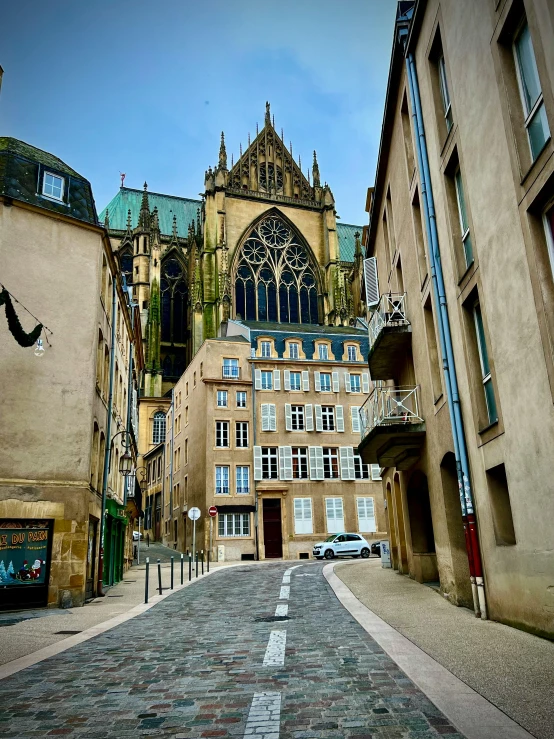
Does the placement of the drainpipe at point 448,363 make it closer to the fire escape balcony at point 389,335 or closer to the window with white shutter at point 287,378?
the fire escape balcony at point 389,335

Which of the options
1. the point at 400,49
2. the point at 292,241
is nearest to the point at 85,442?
the point at 400,49

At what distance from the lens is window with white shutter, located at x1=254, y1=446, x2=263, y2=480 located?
34.0 meters

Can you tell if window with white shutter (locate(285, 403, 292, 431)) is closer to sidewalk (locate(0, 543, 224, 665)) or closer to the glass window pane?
sidewalk (locate(0, 543, 224, 665))

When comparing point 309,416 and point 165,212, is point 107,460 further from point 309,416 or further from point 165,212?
point 165,212

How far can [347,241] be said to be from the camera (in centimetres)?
7369

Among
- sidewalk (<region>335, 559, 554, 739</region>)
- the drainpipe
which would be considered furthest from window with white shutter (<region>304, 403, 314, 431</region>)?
the drainpipe

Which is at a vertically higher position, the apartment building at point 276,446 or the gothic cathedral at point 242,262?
the gothic cathedral at point 242,262

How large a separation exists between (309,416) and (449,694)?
31.0m

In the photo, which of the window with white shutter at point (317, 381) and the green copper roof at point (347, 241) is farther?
the green copper roof at point (347, 241)

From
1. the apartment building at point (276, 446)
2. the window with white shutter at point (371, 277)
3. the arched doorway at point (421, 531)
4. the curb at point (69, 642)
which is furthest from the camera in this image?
the apartment building at point (276, 446)

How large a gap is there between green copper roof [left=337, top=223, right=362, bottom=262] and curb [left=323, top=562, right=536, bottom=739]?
64.7 m

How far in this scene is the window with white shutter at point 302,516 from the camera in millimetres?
34156

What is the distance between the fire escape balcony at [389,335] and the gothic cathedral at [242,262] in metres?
34.3

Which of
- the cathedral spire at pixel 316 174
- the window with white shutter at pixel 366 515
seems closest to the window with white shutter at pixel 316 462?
the window with white shutter at pixel 366 515
